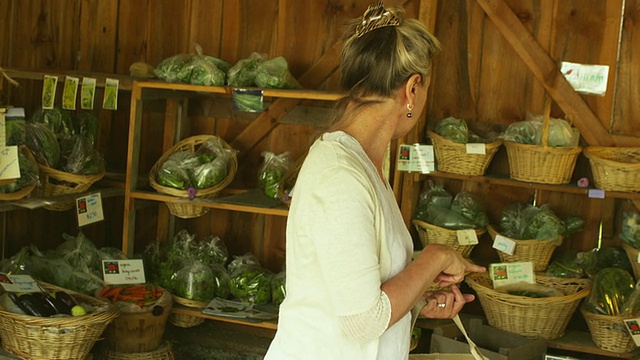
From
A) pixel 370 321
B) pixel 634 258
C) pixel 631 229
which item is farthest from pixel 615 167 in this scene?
pixel 370 321

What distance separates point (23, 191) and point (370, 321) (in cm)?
221

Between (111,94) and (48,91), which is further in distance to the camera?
(111,94)

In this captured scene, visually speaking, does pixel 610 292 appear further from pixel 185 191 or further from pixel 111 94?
pixel 111 94

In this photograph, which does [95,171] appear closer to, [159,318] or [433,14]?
[159,318]

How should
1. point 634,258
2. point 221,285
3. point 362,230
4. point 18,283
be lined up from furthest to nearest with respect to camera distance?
point 221,285
point 634,258
point 18,283
point 362,230

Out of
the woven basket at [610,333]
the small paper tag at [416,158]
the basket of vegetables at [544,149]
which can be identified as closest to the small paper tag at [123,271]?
the small paper tag at [416,158]

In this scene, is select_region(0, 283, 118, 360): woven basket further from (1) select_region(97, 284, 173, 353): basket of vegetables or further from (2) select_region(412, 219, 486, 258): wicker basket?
(2) select_region(412, 219, 486, 258): wicker basket

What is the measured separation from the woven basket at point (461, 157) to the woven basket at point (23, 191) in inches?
70.0

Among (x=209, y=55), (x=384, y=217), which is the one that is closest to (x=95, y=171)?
(x=209, y=55)

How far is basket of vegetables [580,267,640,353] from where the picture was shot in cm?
371

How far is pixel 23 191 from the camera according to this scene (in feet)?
11.6

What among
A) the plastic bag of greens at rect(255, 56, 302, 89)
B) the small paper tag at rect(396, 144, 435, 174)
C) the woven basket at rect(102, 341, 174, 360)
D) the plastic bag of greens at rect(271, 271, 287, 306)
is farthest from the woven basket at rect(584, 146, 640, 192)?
the woven basket at rect(102, 341, 174, 360)

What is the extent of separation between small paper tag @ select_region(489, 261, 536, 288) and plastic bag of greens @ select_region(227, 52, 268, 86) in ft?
4.56

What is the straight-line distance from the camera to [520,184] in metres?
3.89
